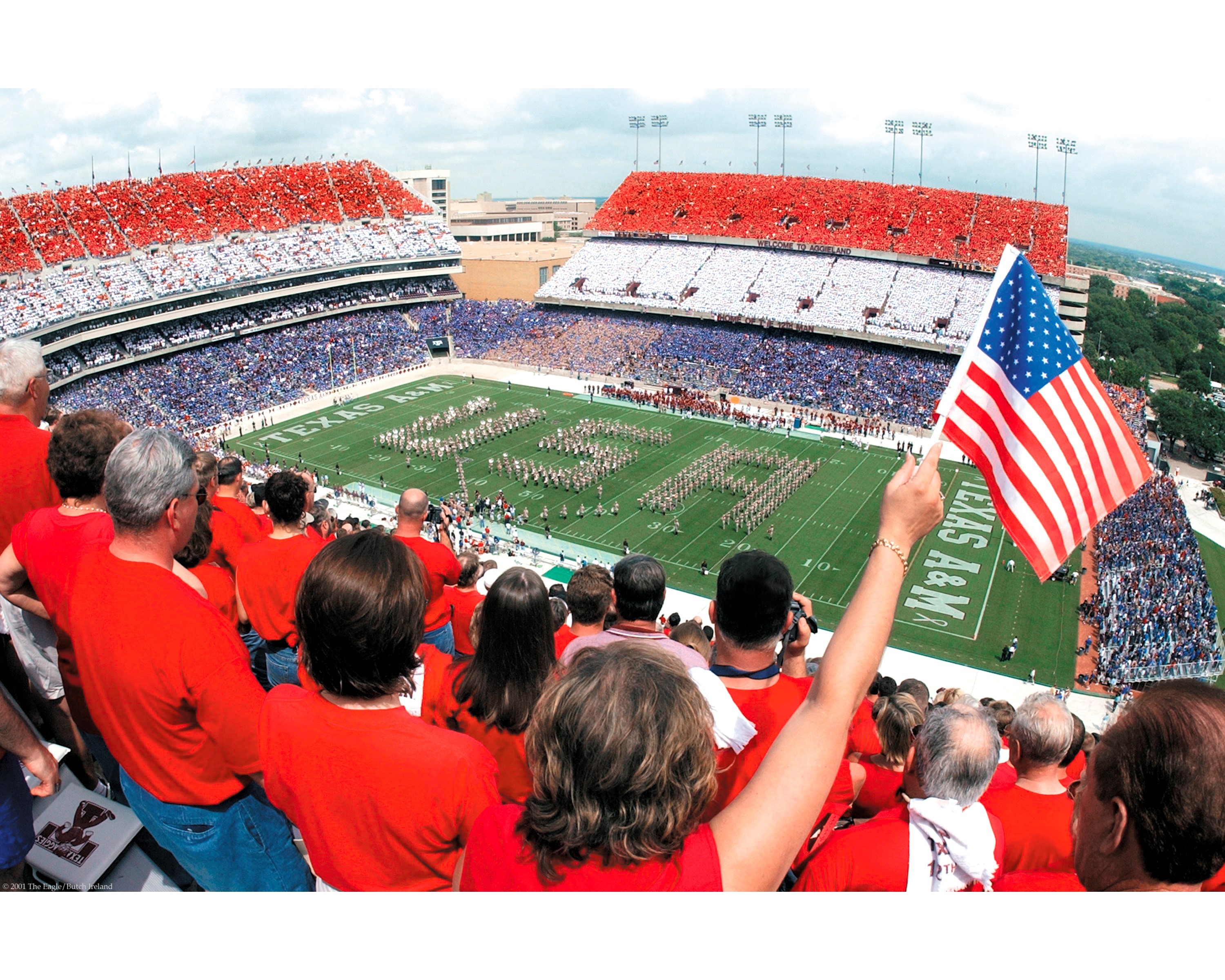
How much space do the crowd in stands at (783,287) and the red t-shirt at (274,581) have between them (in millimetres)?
38395

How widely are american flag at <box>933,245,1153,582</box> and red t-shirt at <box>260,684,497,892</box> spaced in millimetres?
3235

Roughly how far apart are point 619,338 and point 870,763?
4244 cm

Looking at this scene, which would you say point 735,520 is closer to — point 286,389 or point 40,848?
point 40,848

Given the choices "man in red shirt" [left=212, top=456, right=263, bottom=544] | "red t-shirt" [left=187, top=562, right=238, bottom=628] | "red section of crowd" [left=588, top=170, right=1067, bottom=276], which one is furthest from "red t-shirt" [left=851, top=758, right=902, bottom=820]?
"red section of crowd" [left=588, top=170, right=1067, bottom=276]

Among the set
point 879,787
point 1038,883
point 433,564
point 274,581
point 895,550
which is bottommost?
point 879,787

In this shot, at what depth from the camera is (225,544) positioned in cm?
530

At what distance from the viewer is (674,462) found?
28.9m

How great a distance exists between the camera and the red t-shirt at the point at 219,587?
401cm

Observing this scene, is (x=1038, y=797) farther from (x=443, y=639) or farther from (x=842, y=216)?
(x=842, y=216)

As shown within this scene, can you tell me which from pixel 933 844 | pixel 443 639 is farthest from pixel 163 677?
pixel 443 639

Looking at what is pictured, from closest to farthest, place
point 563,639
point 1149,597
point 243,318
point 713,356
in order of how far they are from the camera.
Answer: point 563,639
point 1149,597
point 713,356
point 243,318

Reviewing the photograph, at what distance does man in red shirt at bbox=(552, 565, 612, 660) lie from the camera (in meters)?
4.40

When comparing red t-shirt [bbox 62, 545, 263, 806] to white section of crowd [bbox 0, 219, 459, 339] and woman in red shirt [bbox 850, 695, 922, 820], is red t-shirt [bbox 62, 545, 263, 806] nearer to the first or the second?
woman in red shirt [bbox 850, 695, 922, 820]

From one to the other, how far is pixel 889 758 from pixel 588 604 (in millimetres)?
1711
